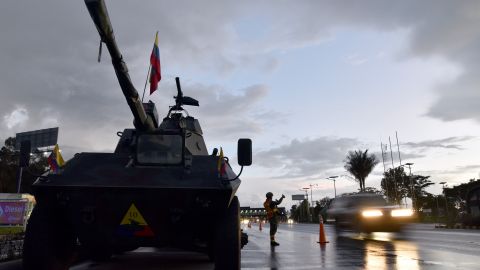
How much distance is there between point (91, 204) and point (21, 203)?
3276 centimetres

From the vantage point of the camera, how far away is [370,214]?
14.3 meters

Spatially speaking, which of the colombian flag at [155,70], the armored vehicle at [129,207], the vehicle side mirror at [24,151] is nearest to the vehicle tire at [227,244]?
the armored vehicle at [129,207]

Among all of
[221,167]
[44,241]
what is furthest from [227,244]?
[44,241]

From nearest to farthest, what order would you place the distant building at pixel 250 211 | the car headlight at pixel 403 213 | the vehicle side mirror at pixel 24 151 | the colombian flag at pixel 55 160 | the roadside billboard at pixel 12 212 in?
1. the vehicle side mirror at pixel 24 151
2. the colombian flag at pixel 55 160
3. the distant building at pixel 250 211
4. the car headlight at pixel 403 213
5. the roadside billboard at pixel 12 212

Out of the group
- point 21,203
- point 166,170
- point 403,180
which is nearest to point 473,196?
point 166,170

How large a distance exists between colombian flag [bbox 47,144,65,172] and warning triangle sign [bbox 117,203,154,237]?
3.60 feet

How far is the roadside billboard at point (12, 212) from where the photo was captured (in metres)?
33.5

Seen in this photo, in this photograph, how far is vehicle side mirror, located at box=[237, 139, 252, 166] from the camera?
5.18m

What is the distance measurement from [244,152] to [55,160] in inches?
94.1

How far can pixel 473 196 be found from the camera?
2434 cm

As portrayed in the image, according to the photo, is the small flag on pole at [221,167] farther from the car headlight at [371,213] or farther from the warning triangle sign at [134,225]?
the car headlight at [371,213]

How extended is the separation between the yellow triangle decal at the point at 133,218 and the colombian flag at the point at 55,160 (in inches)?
42.8

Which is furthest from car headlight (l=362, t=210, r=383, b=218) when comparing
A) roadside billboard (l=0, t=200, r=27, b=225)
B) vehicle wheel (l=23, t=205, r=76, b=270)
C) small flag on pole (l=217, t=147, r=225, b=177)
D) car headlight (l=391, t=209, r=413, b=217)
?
roadside billboard (l=0, t=200, r=27, b=225)

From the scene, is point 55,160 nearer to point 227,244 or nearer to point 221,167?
point 221,167
